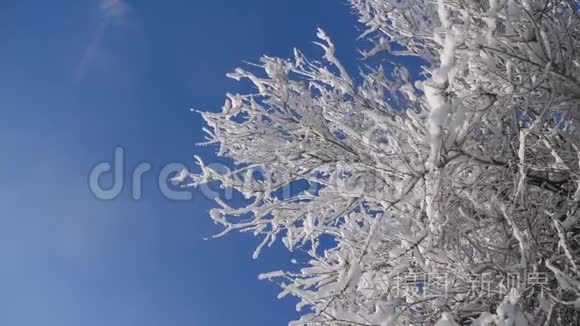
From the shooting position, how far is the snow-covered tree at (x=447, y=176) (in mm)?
2076

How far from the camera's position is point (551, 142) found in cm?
269

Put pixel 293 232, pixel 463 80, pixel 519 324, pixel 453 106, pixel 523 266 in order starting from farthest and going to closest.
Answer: pixel 293 232
pixel 463 80
pixel 523 266
pixel 519 324
pixel 453 106

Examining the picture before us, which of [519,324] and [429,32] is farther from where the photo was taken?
[429,32]

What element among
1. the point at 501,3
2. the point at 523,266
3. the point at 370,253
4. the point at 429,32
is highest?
the point at 429,32

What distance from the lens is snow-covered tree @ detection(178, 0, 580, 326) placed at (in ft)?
6.81

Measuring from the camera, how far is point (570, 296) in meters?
2.66

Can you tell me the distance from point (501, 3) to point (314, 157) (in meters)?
1.58

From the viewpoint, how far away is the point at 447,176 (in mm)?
2479

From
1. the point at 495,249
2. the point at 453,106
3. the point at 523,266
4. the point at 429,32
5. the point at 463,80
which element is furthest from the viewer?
the point at 429,32

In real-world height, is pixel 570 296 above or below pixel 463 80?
below

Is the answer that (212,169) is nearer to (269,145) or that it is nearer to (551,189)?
(269,145)

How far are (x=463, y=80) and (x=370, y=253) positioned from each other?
1.12 m

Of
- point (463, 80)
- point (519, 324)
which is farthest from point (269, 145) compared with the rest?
point (519, 324)

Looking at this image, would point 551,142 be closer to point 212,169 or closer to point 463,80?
point 463,80
